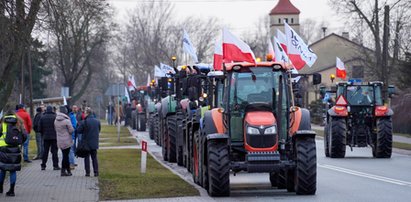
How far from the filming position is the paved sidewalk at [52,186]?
16422mm

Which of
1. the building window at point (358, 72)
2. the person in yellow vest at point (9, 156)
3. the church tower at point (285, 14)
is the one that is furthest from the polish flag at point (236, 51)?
the church tower at point (285, 14)

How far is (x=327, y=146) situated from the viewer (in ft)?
93.1

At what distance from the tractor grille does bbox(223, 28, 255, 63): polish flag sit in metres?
3.14

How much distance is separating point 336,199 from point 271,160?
1.36 metres

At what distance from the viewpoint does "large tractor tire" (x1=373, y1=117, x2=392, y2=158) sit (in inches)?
1057

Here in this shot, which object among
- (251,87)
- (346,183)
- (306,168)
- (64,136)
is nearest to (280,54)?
(64,136)

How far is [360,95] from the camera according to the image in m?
28.3

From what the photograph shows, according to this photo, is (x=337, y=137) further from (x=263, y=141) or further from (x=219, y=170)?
→ (x=219, y=170)

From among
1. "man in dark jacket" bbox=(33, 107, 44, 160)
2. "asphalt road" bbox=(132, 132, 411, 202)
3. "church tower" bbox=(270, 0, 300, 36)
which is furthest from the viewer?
"church tower" bbox=(270, 0, 300, 36)

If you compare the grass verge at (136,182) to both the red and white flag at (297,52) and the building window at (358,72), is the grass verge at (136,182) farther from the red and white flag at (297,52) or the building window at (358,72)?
the building window at (358,72)

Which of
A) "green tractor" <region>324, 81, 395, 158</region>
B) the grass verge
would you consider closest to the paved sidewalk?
the grass verge

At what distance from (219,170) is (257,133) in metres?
0.97

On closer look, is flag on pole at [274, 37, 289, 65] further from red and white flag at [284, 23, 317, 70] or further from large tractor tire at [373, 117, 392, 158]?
large tractor tire at [373, 117, 392, 158]

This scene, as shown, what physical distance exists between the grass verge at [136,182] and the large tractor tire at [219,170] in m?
0.67
